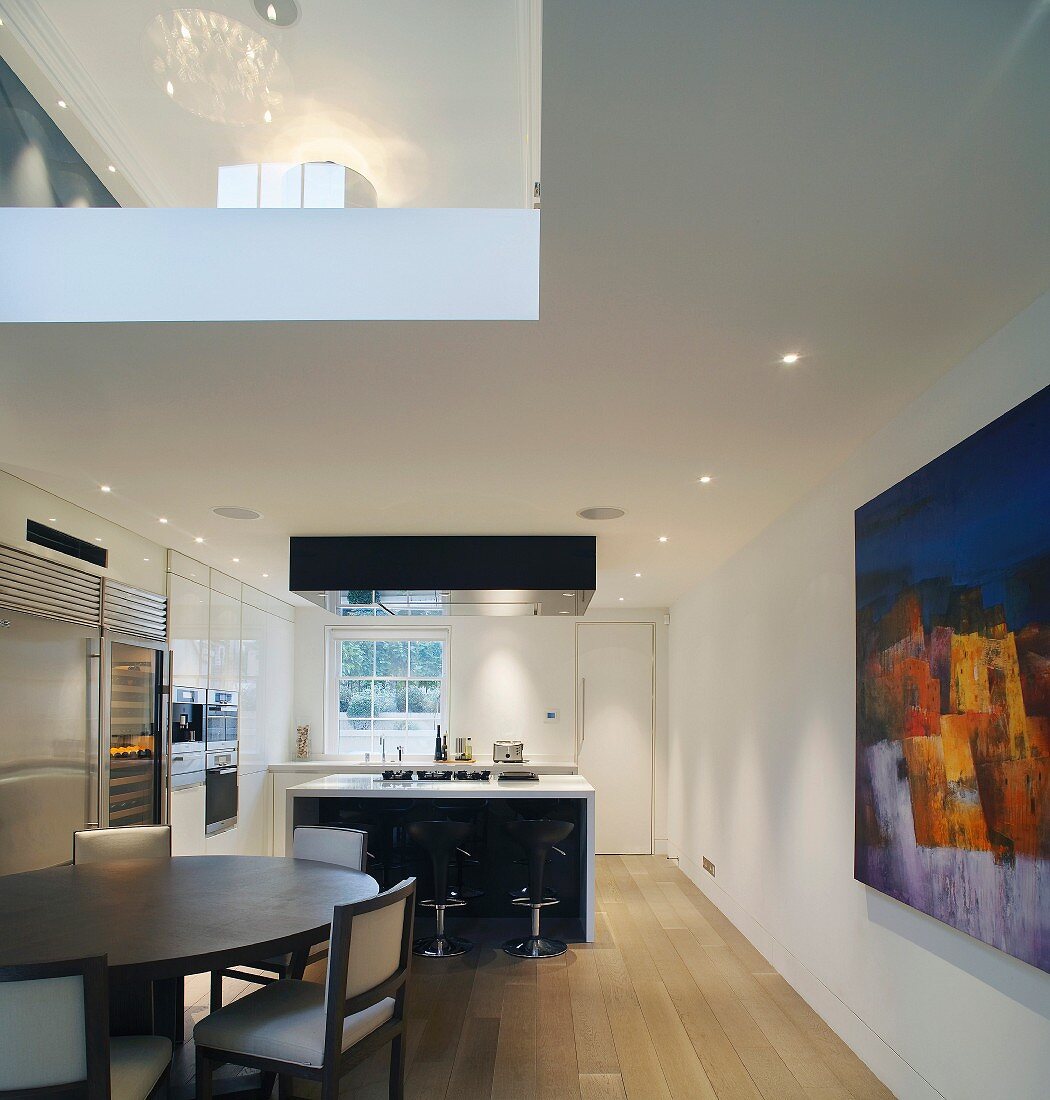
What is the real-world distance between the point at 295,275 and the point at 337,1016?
2.09 metres

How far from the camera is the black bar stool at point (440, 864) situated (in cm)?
552

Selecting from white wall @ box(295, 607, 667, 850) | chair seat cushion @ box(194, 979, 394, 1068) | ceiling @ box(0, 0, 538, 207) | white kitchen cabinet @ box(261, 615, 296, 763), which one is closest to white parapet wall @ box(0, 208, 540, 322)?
ceiling @ box(0, 0, 538, 207)

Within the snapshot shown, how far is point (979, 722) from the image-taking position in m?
2.80

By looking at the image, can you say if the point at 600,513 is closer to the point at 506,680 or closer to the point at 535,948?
the point at 535,948

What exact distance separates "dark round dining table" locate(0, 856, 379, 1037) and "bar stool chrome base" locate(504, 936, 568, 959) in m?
2.14

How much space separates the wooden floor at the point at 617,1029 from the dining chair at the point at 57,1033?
1602 millimetres

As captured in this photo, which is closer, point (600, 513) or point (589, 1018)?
point (589, 1018)

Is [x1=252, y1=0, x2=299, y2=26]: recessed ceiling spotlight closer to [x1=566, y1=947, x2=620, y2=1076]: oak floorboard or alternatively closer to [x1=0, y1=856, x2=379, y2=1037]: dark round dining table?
[x1=0, y1=856, x2=379, y2=1037]: dark round dining table

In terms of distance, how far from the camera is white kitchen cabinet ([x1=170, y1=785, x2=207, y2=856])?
20.3 feet

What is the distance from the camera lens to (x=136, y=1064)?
103 inches

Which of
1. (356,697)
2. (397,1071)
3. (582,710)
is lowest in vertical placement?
(397,1071)

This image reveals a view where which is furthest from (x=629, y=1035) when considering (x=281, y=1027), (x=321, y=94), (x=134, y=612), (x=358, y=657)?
(x=358, y=657)

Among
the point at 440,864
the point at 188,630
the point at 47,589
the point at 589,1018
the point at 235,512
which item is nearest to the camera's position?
the point at 589,1018

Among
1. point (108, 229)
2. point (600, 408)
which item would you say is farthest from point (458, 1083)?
point (108, 229)
